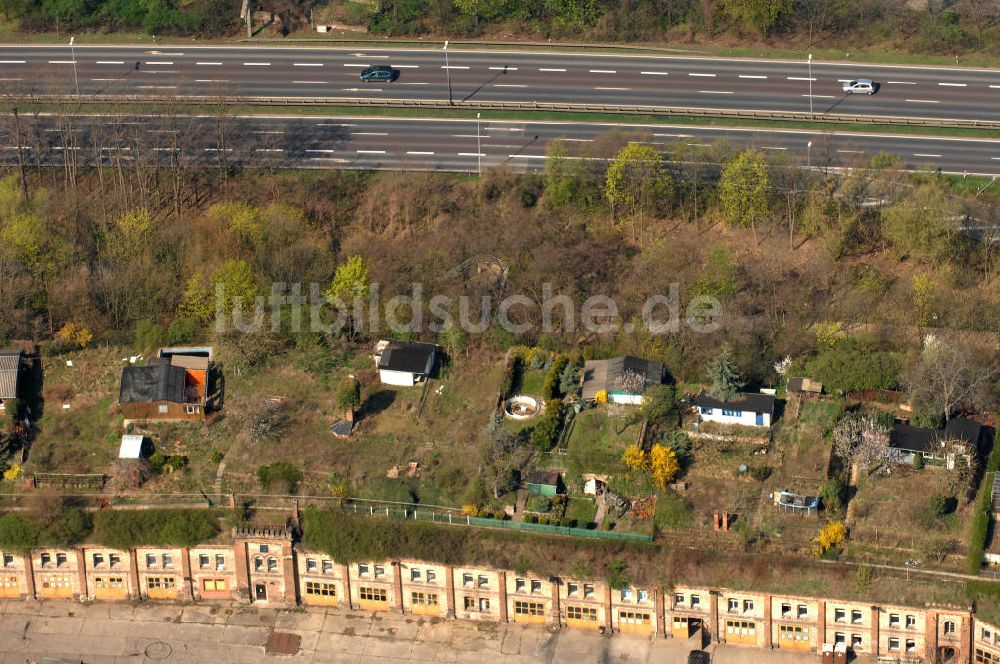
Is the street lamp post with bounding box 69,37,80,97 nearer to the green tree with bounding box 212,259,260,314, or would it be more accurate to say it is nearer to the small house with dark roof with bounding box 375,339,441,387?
the green tree with bounding box 212,259,260,314

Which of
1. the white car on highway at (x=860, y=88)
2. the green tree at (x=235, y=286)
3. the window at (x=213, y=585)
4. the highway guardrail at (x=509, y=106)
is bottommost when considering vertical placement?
the window at (x=213, y=585)

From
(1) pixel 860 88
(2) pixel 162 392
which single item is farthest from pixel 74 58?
(1) pixel 860 88

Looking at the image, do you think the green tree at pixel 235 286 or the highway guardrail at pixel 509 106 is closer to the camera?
the green tree at pixel 235 286

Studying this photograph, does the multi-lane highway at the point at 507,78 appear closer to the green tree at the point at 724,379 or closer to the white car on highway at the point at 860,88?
the white car on highway at the point at 860,88

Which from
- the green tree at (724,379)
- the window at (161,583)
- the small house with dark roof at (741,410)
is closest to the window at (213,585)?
the window at (161,583)

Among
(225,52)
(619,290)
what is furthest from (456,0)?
(619,290)

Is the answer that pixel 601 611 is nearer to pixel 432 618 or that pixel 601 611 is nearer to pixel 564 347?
pixel 432 618
